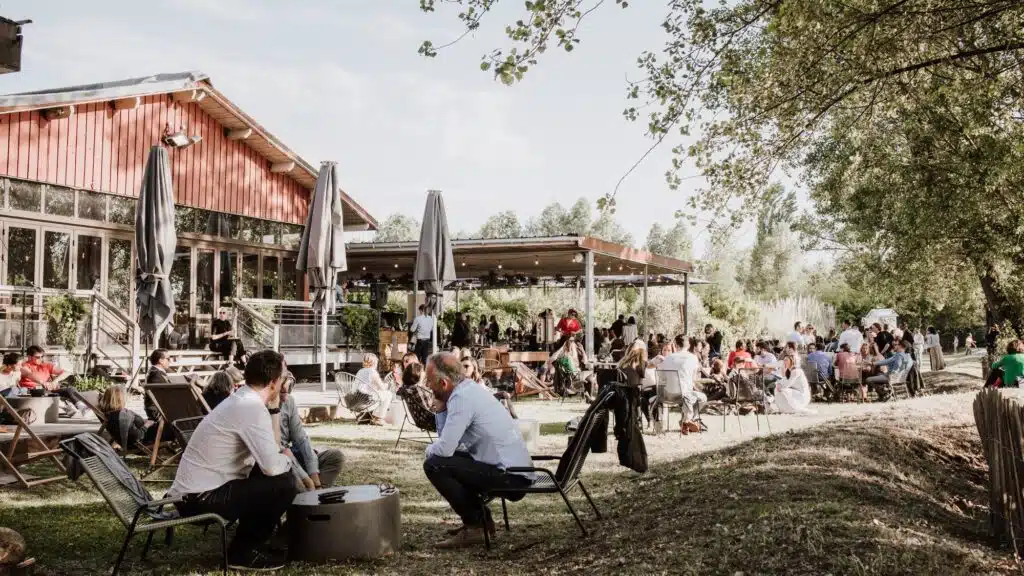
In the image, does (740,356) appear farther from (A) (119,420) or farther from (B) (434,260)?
(A) (119,420)

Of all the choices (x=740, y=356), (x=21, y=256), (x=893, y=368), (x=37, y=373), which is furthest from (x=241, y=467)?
(x=893, y=368)

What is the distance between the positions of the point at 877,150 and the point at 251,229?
13768 millimetres

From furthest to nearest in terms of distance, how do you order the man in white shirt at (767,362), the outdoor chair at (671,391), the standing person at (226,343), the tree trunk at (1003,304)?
the tree trunk at (1003,304) < the standing person at (226,343) < the man in white shirt at (767,362) < the outdoor chair at (671,391)

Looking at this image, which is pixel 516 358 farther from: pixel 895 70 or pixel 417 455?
pixel 895 70

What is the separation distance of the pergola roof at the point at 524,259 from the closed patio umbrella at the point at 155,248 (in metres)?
6.91

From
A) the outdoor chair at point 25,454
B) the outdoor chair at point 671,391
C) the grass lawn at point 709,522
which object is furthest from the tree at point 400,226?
the grass lawn at point 709,522

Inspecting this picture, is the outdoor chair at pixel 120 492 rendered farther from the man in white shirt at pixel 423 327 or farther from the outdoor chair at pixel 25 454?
the man in white shirt at pixel 423 327

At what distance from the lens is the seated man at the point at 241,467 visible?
4484mm

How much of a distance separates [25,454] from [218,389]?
1584 mm

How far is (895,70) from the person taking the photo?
26.2ft

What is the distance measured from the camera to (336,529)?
488 cm

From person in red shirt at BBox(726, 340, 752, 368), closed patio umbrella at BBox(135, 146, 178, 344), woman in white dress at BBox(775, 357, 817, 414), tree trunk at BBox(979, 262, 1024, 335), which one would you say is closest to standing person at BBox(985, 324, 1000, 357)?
tree trunk at BBox(979, 262, 1024, 335)

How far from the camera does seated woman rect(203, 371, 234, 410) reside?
761 cm

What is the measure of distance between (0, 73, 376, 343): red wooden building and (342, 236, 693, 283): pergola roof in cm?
213
